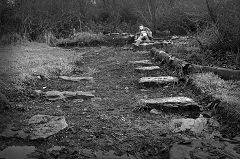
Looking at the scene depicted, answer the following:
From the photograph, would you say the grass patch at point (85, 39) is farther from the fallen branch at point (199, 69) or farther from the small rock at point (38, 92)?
the small rock at point (38, 92)

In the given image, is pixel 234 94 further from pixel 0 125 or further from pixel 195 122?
pixel 0 125

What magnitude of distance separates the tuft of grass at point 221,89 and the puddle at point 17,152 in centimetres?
204

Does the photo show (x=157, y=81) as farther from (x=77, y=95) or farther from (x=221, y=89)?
(x=77, y=95)

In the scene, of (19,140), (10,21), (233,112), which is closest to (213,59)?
(233,112)

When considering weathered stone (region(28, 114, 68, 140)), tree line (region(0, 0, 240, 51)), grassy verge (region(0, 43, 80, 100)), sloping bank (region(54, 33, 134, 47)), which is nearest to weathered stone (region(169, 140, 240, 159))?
weathered stone (region(28, 114, 68, 140))

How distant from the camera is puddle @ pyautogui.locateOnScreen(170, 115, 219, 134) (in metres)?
2.68

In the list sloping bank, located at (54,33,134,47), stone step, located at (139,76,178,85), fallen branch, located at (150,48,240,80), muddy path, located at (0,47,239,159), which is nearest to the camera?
muddy path, located at (0,47,239,159)

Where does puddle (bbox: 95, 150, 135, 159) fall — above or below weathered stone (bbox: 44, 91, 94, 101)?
below

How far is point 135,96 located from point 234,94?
4.36ft

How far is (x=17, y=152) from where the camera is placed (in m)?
2.12

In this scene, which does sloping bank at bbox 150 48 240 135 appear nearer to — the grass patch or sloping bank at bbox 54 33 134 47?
sloping bank at bbox 54 33 134 47

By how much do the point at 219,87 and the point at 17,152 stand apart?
268 cm

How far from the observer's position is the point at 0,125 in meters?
2.55

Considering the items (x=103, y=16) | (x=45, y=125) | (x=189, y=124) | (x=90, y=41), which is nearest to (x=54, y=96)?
(x=45, y=125)
